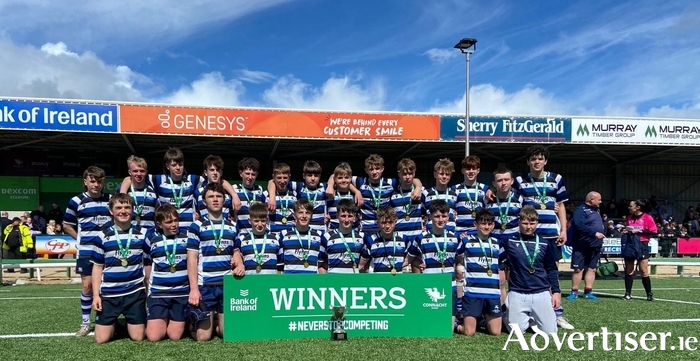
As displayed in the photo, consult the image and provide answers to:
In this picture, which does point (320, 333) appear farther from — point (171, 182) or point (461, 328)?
point (171, 182)

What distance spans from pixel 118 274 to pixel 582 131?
1667 cm

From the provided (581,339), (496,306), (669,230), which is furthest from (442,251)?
(669,230)

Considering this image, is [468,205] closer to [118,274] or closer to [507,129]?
[118,274]

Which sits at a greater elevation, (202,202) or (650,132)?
(650,132)

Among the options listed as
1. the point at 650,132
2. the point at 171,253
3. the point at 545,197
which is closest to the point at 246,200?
the point at 171,253

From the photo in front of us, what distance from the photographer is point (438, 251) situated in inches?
212

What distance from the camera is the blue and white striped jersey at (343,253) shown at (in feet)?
17.8

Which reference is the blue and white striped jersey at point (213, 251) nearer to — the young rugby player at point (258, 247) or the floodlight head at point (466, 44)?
the young rugby player at point (258, 247)

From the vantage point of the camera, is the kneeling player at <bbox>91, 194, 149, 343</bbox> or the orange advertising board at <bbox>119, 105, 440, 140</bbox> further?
the orange advertising board at <bbox>119, 105, 440, 140</bbox>

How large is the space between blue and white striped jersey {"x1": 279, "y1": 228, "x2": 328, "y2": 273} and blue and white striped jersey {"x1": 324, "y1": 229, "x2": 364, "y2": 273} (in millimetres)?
161

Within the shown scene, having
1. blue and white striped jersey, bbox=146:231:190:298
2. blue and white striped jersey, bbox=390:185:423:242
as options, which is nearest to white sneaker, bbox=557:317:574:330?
blue and white striped jersey, bbox=390:185:423:242

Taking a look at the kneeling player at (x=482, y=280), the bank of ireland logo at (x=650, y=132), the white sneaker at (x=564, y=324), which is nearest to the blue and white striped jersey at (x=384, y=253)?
the kneeling player at (x=482, y=280)

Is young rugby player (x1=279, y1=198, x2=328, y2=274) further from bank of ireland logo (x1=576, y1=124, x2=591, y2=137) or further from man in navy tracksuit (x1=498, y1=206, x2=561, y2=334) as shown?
bank of ireland logo (x1=576, y1=124, x2=591, y2=137)

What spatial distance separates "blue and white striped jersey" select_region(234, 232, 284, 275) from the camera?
17.0ft
